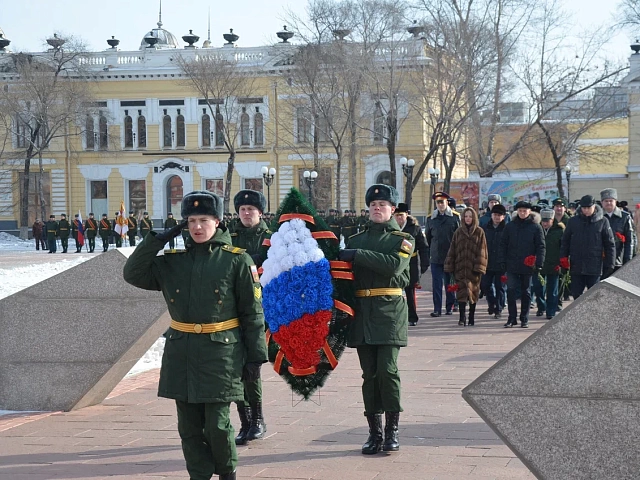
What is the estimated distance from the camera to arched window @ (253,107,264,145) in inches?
2215

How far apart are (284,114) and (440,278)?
39.8m

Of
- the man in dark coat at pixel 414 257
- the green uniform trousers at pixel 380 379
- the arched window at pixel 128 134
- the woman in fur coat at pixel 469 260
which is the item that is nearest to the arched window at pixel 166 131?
the arched window at pixel 128 134

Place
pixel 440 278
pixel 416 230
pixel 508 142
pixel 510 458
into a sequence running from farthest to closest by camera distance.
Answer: pixel 508 142 → pixel 440 278 → pixel 416 230 → pixel 510 458

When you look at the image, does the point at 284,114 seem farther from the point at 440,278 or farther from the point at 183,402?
the point at 183,402

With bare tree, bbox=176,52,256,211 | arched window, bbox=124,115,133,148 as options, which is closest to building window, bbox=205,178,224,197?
bare tree, bbox=176,52,256,211

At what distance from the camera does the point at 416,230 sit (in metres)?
14.0

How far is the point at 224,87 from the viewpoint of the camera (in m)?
51.9

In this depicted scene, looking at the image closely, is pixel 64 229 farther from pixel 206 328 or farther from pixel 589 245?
pixel 206 328

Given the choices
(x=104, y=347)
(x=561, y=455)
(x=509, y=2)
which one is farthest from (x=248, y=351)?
(x=509, y=2)

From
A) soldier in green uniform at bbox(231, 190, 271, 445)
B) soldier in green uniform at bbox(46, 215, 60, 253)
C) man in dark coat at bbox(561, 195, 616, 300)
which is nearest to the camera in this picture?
soldier in green uniform at bbox(231, 190, 271, 445)

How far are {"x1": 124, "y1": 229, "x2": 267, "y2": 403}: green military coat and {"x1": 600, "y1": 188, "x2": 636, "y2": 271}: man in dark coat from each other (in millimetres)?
10002

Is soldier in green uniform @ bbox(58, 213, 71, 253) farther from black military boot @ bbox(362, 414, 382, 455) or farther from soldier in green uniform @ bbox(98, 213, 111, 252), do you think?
black military boot @ bbox(362, 414, 382, 455)

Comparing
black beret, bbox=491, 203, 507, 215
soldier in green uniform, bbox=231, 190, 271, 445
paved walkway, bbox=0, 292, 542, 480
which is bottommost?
paved walkway, bbox=0, 292, 542, 480

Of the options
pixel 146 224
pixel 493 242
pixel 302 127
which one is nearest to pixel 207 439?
pixel 493 242
